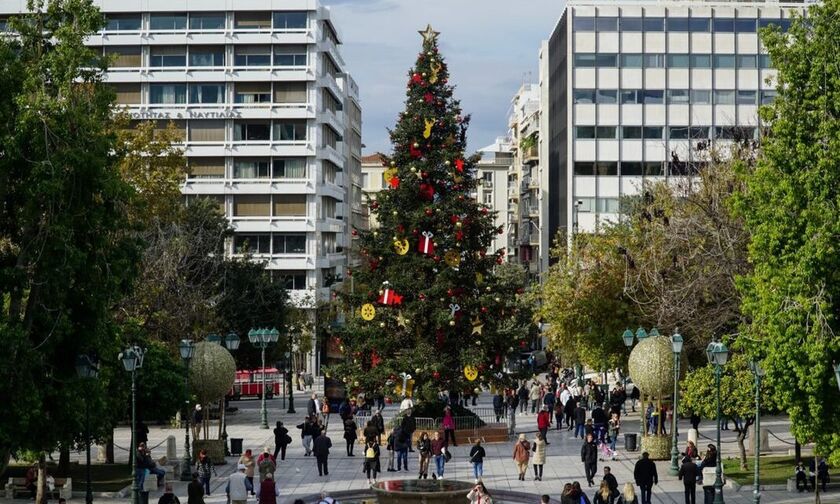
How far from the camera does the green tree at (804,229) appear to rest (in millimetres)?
26969

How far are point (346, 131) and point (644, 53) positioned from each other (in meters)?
28.8

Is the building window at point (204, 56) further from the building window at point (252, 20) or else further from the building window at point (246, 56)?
the building window at point (252, 20)

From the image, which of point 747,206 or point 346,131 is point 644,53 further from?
point 747,206

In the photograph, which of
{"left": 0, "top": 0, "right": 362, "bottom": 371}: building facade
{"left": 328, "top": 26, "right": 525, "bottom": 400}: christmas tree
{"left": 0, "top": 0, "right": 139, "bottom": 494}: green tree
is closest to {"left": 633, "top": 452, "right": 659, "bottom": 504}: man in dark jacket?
{"left": 0, "top": 0, "right": 139, "bottom": 494}: green tree

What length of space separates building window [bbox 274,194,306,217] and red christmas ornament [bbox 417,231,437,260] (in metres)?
45.2

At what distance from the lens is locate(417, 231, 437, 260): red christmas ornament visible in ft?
155

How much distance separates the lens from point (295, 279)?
3617 inches

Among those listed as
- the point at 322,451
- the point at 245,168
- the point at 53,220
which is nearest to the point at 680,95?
the point at 245,168

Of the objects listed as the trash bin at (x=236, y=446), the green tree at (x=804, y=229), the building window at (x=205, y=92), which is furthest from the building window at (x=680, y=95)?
the green tree at (x=804, y=229)

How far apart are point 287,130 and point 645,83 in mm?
24601

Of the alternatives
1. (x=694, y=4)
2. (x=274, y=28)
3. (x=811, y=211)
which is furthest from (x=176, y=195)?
(x=694, y=4)

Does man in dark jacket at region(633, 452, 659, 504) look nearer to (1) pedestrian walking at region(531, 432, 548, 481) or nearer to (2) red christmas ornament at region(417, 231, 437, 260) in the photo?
(1) pedestrian walking at region(531, 432, 548, 481)

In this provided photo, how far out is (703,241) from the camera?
44406 mm

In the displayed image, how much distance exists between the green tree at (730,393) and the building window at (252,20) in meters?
57.7
